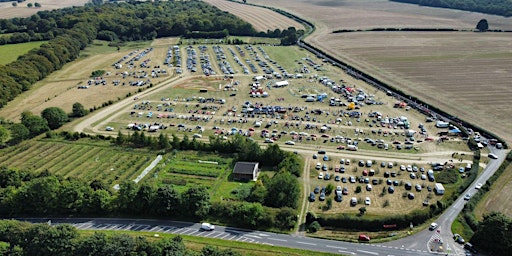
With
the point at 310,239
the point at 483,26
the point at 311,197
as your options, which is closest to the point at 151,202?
the point at 310,239

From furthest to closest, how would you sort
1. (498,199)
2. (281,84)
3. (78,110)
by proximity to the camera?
(281,84) → (78,110) → (498,199)

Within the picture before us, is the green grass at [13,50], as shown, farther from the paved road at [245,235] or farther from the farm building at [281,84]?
the paved road at [245,235]

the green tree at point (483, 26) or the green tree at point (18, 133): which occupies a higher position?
the green tree at point (483, 26)

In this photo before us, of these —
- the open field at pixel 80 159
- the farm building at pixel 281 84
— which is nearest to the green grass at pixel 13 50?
the open field at pixel 80 159

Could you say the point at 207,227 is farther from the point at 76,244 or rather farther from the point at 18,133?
the point at 18,133

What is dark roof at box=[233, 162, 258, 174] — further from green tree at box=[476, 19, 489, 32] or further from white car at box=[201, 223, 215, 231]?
green tree at box=[476, 19, 489, 32]

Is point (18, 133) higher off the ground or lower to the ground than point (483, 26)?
lower

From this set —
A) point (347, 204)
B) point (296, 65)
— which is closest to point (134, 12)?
point (296, 65)

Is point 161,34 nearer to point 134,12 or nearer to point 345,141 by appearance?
point 134,12
